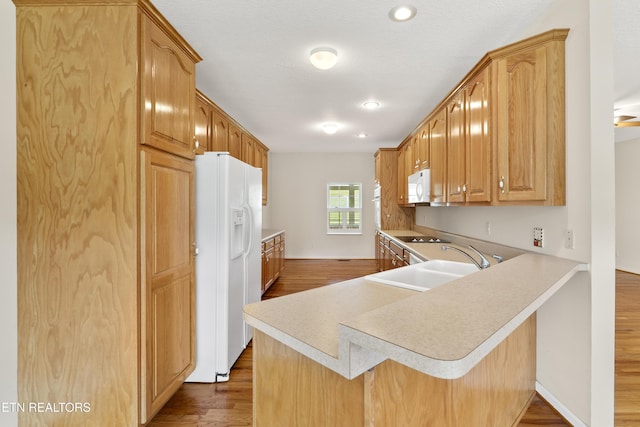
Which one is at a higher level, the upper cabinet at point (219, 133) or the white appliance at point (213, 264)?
the upper cabinet at point (219, 133)

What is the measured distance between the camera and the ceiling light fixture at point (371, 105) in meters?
3.36

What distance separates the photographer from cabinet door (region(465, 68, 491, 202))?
1973 millimetres

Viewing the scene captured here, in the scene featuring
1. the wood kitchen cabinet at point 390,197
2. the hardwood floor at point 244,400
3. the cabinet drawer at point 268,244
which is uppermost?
the wood kitchen cabinet at point 390,197

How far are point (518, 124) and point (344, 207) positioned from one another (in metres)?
5.03

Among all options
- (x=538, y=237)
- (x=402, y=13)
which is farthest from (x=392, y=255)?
(x=402, y=13)

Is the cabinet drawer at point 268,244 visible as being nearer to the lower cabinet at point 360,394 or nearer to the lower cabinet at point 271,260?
the lower cabinet at point 271,260

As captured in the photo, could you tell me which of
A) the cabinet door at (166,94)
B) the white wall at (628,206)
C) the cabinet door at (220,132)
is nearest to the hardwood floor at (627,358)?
the white wall at (628,206)

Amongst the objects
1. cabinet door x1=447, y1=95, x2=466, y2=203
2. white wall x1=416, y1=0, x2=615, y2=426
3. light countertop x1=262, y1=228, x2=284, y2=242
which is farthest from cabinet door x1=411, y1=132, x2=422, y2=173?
light countertop x1=262, y1=228, x2=284, y2=242

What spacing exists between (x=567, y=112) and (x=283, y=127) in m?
3.64

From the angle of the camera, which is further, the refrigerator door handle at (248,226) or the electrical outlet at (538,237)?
the refrigerator door handle at (248,226)

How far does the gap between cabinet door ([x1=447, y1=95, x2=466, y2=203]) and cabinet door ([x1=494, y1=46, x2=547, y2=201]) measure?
557mm

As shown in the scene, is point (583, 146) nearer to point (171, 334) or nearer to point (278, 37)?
point (278, 37)

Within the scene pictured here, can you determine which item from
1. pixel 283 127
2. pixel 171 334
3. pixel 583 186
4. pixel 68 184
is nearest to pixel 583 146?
pixel 583 186
